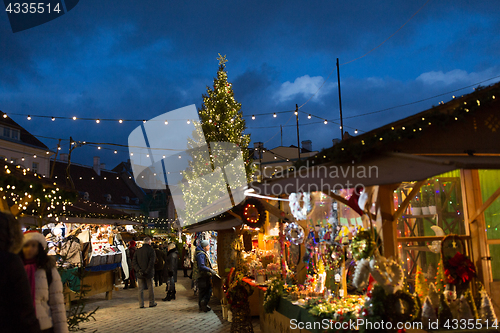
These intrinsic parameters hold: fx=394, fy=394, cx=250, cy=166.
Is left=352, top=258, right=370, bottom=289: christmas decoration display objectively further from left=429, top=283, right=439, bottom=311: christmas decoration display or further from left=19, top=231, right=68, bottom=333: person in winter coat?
left=19, top=231, right=68, bottom=333: person in winter coat

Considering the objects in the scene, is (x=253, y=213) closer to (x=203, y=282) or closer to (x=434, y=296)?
(x=203, y=282)

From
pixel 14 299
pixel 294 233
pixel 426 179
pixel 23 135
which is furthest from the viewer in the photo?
pixel 23 135

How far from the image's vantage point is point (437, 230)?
6016 mm

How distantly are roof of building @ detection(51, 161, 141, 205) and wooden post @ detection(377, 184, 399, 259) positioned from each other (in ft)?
137

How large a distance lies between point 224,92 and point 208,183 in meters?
4.88

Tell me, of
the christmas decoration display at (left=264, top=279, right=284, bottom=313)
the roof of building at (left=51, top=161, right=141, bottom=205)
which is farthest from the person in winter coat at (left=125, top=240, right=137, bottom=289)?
the roof of building at (left=51, top=161, right=141, bottom=205)

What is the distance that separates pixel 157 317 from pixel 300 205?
543cm

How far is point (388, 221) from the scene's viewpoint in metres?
4.78

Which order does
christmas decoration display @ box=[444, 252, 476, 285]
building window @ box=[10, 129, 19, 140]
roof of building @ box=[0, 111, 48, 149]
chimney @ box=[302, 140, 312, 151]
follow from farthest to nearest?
chimney @ box=[302, 140, 312, 151] < building window @ box=[10, 129, 19, 140] < roof of building @ box=[0, 111, 48, 149] < christmas decoration display @ box=[444, 252, 476, 285]

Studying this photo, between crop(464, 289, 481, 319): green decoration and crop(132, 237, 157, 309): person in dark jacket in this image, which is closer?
crop(464, 289, 481, 319): green decoration

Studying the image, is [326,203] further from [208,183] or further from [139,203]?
[139,203]

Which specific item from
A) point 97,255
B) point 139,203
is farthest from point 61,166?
point 97,255

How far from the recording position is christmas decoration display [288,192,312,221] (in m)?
6.17

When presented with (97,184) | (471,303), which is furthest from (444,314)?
(97,184)
